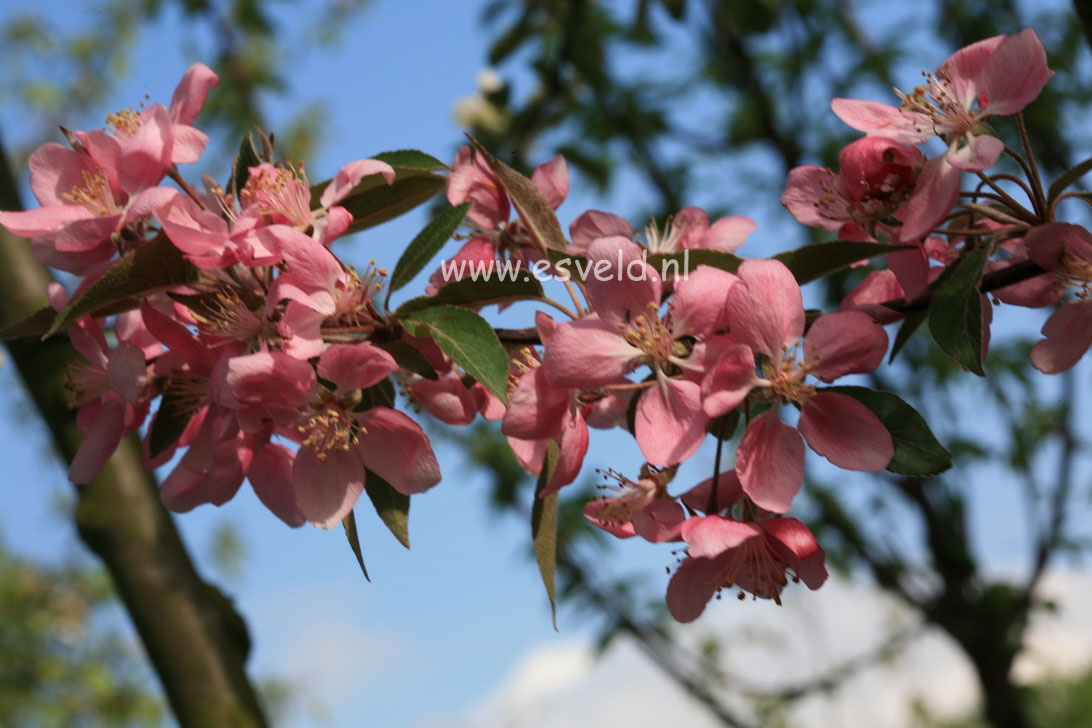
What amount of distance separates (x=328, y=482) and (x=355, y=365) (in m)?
0.11

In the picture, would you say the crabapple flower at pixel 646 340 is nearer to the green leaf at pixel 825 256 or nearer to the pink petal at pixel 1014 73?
the green leaf at pixel 825 256

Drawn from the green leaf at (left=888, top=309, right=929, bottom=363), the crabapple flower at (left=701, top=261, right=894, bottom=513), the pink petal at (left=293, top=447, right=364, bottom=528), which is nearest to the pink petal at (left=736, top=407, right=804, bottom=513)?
the crabapple flower at (left=701, top=261, right=894, bottom=513)

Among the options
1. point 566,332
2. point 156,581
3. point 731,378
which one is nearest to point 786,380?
point 731,378

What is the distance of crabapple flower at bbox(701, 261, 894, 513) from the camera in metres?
0.71

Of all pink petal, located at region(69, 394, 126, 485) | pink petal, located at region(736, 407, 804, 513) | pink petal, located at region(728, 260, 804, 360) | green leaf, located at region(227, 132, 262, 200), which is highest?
green leaf, located at region(227, 132, 262, 200)

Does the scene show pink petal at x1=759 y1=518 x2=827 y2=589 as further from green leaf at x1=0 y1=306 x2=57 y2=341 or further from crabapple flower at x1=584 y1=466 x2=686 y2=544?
green leaf at x1=0 y1=306 x2=57 y2=341

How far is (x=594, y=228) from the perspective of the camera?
943 millimetres

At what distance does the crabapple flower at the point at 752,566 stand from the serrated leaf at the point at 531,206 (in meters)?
0.27

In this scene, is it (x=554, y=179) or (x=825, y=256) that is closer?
(x=825, y=256)

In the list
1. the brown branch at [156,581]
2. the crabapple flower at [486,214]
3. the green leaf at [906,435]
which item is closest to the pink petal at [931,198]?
the green leaf at [906,435]

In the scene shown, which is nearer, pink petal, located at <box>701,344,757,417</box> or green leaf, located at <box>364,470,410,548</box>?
pink petal, located at <box>701,344,757,417</box>

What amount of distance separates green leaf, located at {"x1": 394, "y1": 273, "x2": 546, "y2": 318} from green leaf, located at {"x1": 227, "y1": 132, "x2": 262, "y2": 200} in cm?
22

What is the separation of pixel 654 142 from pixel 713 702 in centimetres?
179

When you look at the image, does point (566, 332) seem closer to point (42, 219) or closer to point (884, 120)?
point (884, 120)
